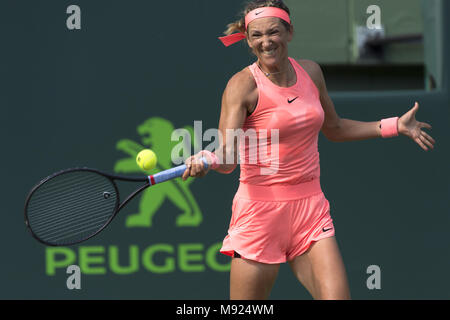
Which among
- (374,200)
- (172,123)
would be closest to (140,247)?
(172,123)

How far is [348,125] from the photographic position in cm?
334

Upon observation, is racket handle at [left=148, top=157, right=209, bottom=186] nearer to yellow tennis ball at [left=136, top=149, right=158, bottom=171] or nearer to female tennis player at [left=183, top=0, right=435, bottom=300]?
yellow tennis ball at [left=136, top=149, right=158, bottom=171]

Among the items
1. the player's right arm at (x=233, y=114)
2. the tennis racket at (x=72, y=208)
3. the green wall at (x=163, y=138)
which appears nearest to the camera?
the player's right arm at (x=233, y=114)

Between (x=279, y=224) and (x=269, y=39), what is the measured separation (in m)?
0.74

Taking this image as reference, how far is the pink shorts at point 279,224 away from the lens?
10.1ft

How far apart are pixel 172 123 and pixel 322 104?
113cm

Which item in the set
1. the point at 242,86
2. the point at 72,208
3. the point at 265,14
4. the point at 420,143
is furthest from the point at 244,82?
the point at 72,208

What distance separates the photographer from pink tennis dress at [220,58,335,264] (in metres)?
3.03

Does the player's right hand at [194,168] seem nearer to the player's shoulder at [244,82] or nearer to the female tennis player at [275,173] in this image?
the female tennis player at [275,173]

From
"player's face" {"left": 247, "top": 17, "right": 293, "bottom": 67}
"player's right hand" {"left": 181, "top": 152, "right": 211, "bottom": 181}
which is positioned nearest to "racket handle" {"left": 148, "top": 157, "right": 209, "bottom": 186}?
"player's right hand" {"left": 181, "top": 152, "right": 211, "bottom": 181}

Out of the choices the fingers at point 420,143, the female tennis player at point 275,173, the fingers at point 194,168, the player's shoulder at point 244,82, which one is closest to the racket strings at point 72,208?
the fingers at point 194,168

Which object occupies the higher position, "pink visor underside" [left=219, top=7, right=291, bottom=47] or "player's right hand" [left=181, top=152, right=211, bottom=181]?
"pink visor underside" [left=219, top=7, right=291, bottom=47]

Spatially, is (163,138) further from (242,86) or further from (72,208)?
(242,86)

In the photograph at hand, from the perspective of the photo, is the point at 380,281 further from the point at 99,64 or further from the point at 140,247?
the point at 99,64
